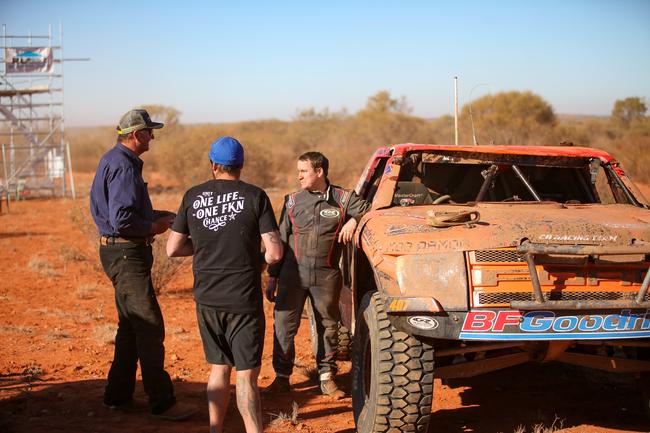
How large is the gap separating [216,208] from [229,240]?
0.61 ft

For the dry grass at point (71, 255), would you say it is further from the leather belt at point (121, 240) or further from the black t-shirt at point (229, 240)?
the black t-shirt at point (229, 240)

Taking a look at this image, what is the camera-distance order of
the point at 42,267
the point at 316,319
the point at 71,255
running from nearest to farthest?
the point at 316,319 → the point at 42,267 → the point at 71,255

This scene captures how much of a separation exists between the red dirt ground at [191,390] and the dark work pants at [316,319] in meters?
0.28

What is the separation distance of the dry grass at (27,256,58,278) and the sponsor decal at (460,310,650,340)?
29.3ft

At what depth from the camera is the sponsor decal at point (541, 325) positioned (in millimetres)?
3832

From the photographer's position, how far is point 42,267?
11.8m

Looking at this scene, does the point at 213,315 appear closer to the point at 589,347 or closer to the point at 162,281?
the point at 589,347

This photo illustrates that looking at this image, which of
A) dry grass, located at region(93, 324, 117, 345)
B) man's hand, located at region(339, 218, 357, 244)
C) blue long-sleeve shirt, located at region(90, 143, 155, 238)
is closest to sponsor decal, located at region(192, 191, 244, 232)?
blue long-sleeve shirt, located at region(90, 143, 155, 238)

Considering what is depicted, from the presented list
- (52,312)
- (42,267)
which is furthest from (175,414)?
(42,267)

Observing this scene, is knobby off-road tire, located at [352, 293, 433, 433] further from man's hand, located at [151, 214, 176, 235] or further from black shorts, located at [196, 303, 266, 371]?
man's hand, located at [151, 214, 176, 235]

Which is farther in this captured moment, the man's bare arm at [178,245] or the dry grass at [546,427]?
the dry grass at [546,427]

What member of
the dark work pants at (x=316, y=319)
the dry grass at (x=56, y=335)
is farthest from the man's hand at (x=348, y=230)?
the dry grass at (x=56, y=335)

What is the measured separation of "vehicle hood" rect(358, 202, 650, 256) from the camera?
396 cm

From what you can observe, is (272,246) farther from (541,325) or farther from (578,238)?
(578,238)
